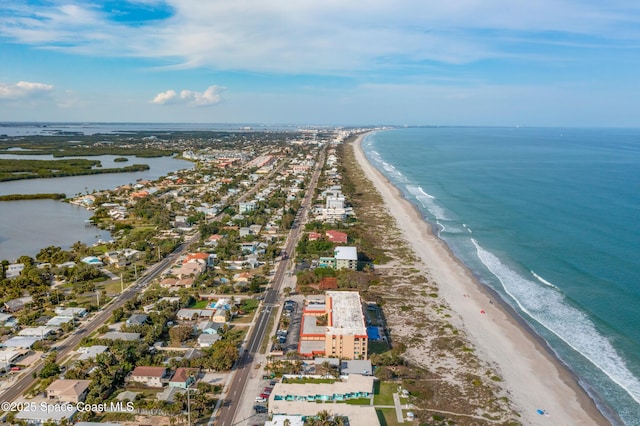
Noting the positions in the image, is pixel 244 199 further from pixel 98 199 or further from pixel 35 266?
pixel 35 266

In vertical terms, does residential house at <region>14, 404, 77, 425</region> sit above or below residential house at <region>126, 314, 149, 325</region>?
below

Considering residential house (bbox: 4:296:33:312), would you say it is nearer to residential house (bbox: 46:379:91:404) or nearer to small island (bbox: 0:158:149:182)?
residential house (bbox: 46:379:91:404)

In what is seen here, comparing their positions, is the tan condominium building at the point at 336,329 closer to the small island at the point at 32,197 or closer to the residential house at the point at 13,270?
the residential house at the point at 13,270

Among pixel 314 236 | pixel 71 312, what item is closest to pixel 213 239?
pixel 314 236

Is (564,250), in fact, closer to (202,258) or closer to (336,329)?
(336,329)

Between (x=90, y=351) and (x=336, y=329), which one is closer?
(x=90, y=351)

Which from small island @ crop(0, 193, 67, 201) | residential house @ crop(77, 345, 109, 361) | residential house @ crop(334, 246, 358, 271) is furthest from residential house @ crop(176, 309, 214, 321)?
small island @ crop(0, 193, 67, 201)
